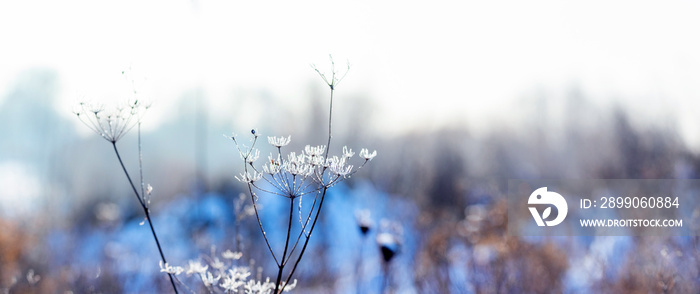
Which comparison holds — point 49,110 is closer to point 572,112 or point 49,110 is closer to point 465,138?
point 465,138

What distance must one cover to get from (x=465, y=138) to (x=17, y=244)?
17910 millimetres

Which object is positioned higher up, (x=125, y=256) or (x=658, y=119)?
(x=658, y=119)

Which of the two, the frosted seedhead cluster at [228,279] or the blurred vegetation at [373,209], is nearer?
the frosted seedhead cluster at [228,279]

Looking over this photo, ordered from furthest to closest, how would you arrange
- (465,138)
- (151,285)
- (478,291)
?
(465,138), (151,285), (478,291)

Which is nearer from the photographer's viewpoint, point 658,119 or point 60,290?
point 60,290

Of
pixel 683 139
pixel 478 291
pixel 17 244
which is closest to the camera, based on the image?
pixel 478 291

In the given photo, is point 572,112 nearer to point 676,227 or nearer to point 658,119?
point 658,119

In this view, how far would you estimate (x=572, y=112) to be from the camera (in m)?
23.3

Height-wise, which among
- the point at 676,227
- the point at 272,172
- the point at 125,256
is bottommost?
the point at 125,256

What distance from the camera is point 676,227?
8.22m

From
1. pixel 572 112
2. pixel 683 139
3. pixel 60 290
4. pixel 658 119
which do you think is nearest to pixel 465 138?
pixel 572 112

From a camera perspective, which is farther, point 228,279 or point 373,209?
point 373,209

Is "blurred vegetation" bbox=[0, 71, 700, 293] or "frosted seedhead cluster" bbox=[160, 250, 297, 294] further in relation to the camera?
"blurred vegetation" bbox=[0, 71, 700, 293]

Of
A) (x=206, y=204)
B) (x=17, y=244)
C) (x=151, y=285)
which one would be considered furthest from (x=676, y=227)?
(x=17, y=244)
